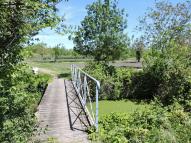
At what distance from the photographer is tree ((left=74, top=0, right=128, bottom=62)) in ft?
121

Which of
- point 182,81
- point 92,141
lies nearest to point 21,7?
point 92,141

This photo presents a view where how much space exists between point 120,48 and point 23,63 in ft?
99.0

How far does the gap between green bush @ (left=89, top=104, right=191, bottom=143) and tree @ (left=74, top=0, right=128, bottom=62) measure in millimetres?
23565

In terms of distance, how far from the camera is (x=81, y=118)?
35.9 ft

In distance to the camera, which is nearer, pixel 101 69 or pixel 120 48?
pixel 101 69

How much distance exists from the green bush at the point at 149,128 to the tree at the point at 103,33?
23565 mm

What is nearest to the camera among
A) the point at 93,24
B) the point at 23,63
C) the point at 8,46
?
the point at 8,46

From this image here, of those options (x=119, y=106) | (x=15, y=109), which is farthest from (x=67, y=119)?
(x=119, y=106)

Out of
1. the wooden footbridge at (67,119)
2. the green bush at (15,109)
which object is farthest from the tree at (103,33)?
the green bush at (15,109)

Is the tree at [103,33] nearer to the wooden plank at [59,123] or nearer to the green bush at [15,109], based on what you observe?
the wooden plank at [59,123]

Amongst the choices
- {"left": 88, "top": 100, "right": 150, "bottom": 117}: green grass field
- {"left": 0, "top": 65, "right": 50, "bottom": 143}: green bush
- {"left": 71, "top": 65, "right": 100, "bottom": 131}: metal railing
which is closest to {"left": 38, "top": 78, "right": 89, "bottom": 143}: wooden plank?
{"left": 71, "top": 65, "right": 100, "bottom": 131}: metal railing

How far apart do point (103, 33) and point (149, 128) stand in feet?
86.8

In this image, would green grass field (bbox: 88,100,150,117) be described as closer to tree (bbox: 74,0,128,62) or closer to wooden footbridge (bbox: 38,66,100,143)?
wooden footbridge (bbox: 38,66,100,143)

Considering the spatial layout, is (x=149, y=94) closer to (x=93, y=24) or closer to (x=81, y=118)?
(x=81, y=118)
